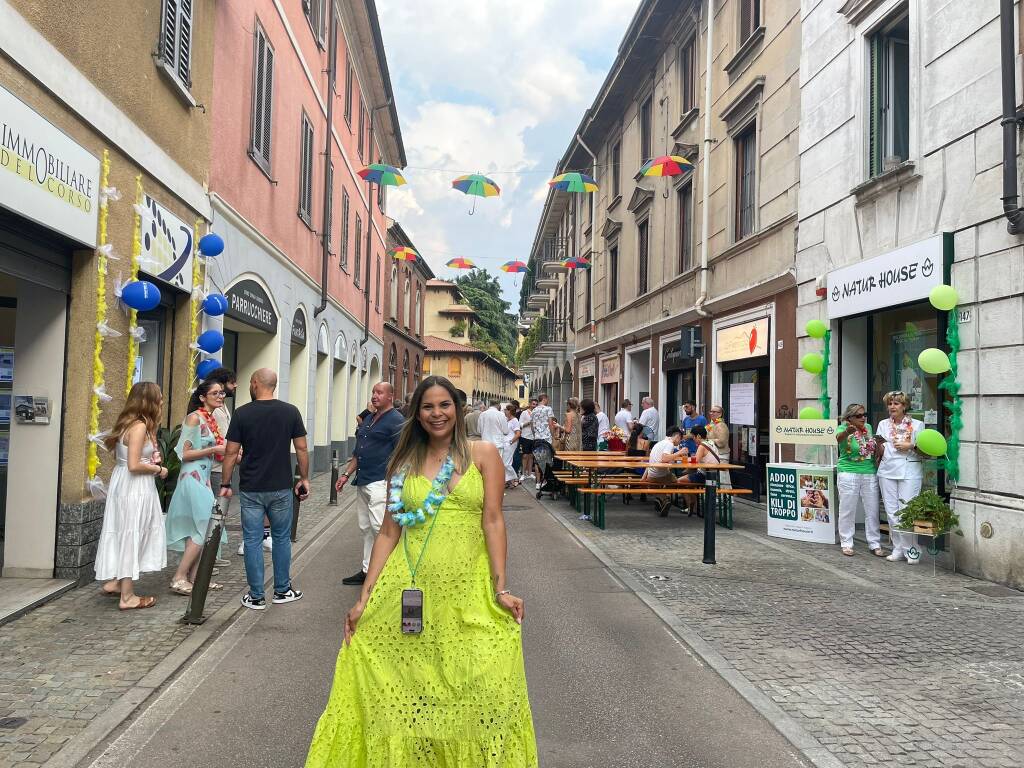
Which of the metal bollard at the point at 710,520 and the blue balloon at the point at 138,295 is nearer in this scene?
the blue balloon at the point at 138,295

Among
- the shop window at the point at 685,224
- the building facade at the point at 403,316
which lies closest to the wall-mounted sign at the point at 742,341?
the shop window at the point at 685,224

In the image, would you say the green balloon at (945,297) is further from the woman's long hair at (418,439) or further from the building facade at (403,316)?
the building facade at (403,316)

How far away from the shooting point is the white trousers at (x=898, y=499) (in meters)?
8.67

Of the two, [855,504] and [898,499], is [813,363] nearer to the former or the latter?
[855,504]

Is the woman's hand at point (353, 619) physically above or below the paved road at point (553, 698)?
above

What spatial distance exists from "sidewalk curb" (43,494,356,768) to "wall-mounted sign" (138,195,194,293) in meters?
3.89

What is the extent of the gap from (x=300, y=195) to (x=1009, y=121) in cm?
1207

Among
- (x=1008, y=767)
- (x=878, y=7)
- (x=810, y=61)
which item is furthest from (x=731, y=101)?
(x=1008, y=767)

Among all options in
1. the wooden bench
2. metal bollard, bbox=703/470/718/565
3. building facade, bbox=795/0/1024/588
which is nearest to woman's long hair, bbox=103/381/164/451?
metal bollard, bbox=703/470/718/565

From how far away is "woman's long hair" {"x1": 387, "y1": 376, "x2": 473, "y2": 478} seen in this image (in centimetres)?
310

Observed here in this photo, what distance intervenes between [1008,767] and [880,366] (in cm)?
791

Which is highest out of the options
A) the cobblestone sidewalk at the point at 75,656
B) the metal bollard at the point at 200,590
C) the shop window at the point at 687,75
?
the shop window at the point at 687,75

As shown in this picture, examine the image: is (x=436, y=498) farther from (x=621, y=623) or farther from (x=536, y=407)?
(x=536, y=407)

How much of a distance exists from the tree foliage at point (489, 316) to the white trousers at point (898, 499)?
62.8 m
